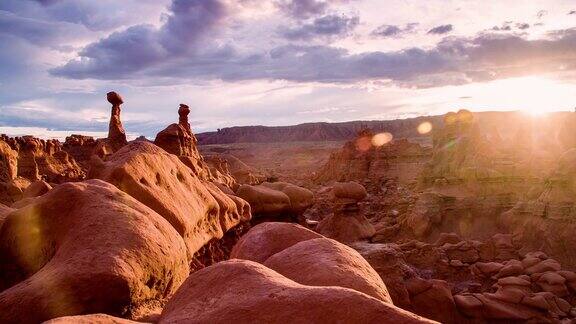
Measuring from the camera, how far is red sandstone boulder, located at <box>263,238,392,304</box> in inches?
153

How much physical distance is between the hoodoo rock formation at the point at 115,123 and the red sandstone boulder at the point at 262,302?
70.1 feet

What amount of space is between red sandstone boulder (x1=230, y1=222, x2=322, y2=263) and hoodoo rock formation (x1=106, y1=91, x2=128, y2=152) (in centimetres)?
1913

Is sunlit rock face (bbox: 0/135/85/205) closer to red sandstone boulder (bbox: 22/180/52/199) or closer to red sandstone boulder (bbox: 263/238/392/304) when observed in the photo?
red sandstone boulder (bbox: 22/180/52/199)

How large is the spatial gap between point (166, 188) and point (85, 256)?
2870 millimetres

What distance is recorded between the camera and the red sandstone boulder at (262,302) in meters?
2.58

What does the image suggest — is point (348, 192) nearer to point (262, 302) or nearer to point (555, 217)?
point (555, 217)

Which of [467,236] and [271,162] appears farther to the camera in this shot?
[271,162]

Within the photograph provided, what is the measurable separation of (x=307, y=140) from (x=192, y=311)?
112282 mm

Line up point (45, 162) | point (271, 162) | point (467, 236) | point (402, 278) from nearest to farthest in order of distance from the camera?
point (402, 278) → point (467, 236) → point (45, 162) → point (271, 162)

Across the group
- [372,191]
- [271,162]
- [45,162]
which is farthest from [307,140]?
[45,162]

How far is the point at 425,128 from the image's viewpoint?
9881 centimetres

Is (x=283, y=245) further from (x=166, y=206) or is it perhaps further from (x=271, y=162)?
(x=271, y=162)

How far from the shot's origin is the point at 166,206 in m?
6.14

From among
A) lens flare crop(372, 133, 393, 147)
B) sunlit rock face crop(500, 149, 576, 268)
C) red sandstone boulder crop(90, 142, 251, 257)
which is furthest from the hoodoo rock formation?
lens flare crop(372, 133, 393, 147)
